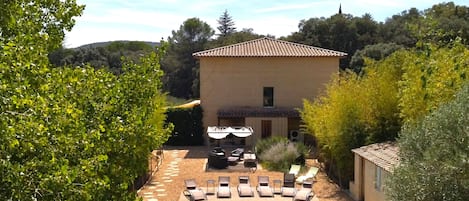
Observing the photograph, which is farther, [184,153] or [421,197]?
Answer: [184,153]

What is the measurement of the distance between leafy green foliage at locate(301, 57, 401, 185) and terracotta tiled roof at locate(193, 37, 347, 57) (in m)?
12.8

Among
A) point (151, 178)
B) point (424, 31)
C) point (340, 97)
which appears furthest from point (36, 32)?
point (151, 178)

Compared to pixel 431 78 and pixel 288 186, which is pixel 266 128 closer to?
pixel 288 186

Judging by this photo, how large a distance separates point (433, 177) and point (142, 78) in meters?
5.29

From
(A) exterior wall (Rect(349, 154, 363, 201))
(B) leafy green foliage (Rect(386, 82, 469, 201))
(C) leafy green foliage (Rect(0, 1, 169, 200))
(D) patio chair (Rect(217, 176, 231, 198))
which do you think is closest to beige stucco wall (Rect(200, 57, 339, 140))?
(D) patio chair (Rect(217, 176, 231, 198))

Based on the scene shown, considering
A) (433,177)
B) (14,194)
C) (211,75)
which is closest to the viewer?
(14,194)

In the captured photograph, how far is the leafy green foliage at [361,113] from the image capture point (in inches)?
747

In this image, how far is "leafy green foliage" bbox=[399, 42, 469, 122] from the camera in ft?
42.9

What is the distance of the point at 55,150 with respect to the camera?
18.1 feet

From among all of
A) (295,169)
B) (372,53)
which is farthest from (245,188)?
(372,53)

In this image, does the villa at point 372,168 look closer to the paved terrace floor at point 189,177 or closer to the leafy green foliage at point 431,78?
the paved terrace floor at point 189,177

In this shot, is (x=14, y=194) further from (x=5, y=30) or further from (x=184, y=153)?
(x=184, y=153)

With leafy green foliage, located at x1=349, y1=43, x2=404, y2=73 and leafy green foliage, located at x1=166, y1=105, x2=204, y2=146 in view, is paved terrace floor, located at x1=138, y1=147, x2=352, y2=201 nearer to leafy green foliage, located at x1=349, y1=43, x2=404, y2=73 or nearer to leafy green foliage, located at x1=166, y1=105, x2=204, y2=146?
leafy green foliage, located at x1=166, y1=105, x2=204, y2=146

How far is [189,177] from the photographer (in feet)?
76.6
